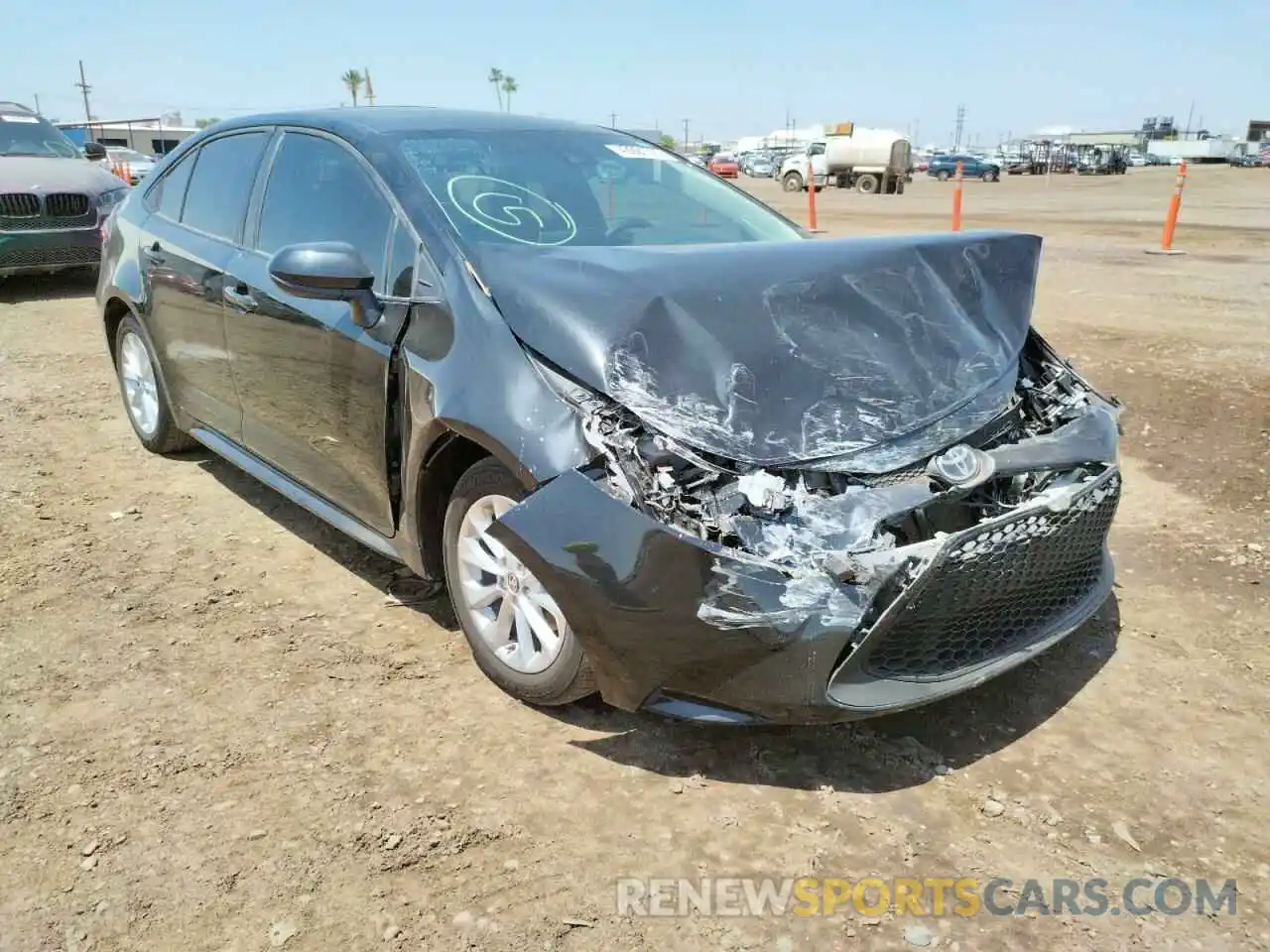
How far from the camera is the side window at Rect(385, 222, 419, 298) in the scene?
3016 mm

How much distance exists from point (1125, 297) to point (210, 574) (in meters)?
8.80

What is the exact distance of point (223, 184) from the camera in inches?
163

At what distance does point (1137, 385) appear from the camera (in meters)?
6.30

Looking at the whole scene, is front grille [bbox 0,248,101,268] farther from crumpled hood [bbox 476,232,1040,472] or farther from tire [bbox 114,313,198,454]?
crumpled hood [bbox 476,232,1040,472]

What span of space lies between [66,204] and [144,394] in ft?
19.7

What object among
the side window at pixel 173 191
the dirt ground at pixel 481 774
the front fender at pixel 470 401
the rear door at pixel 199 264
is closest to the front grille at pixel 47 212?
the side window at pixel 173 191

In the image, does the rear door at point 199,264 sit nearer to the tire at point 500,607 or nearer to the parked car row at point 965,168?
the tire at point 500,607

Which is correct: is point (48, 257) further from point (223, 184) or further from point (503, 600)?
point (503, 600)

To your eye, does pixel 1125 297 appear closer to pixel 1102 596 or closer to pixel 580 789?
pixel 1102 596

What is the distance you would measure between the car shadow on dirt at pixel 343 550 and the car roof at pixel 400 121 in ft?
5.09

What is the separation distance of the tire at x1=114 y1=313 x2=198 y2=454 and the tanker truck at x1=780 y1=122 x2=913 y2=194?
3525cm

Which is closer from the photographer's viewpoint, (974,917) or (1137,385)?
(974,917)

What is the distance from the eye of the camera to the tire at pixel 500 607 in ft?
8.77

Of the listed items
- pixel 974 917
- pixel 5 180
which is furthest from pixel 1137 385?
pixel 5 180
